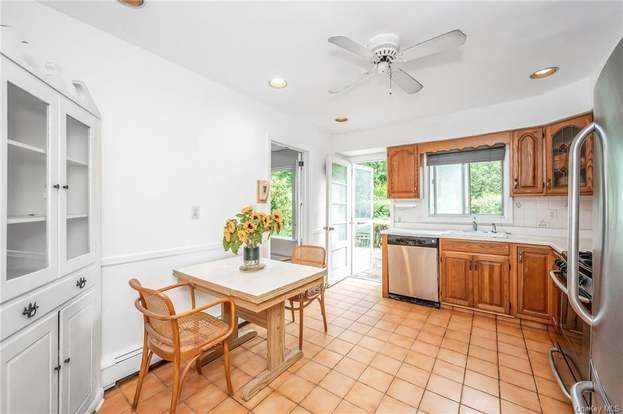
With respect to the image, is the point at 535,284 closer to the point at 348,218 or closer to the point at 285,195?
the point at 348,218

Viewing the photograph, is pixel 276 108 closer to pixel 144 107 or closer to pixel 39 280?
pixel 144 107

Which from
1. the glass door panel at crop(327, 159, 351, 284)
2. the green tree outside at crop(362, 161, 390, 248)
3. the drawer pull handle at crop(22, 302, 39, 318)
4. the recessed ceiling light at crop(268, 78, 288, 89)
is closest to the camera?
the drawer pull handle at crop(22, 302, 39, 318)

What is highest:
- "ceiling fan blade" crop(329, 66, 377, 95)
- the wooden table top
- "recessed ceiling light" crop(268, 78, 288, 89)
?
"recessed ceiling light" crop(268, 78, 288, 89)

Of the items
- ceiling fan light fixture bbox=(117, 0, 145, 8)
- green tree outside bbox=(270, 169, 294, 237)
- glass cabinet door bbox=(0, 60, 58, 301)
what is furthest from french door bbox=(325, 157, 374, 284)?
glass cabinet door bbox=(0, 60, 58, 301)

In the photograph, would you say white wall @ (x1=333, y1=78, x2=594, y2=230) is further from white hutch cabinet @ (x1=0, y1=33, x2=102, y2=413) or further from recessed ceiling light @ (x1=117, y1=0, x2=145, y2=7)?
white hutch cabinet @ (x1=0, y1=33, x2=102, y2=413)

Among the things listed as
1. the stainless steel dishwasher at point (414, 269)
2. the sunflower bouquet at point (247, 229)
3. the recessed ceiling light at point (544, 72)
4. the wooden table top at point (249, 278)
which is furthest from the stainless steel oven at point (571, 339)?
the sunflower bouquet at point (247, 229)

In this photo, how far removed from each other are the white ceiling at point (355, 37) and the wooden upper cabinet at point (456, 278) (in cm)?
184

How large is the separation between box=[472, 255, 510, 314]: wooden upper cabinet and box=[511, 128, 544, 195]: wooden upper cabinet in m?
0.83

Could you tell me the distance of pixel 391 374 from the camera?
74.1 inches

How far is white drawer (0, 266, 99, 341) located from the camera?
3.11 ft

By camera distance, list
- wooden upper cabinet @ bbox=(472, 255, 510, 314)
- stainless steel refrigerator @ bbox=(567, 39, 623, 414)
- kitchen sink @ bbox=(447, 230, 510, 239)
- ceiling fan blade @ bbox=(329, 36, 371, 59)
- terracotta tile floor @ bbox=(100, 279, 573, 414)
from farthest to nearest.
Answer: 1. kitchen sink @ bbox=(447, 230, 510, 239)
2. wooden upper cabinet @ bbox=(472, 255, 510, 314)
3. terracotta tile floor @ bbox=(100, 279, 573, 414)
4. ceiling fan blade @ bbox=(329, 36, 371, 59)
5. stainless steel refrigerator @ bbox=(567, 39, 623, 414)

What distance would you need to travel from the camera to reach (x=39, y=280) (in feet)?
3.67

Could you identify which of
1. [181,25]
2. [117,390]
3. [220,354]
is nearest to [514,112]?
[181,25]

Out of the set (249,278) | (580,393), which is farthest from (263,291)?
(580,393)
